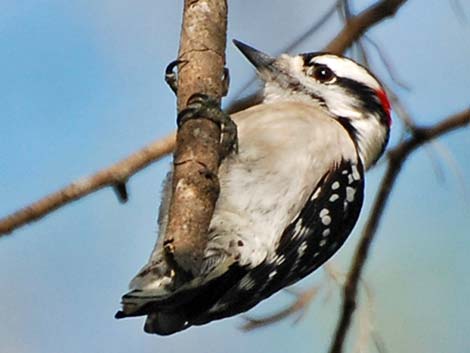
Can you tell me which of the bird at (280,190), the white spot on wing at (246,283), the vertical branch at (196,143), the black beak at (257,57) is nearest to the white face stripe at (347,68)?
the bird at (280,190)

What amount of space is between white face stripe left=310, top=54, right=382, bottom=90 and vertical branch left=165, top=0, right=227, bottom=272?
0.87 m

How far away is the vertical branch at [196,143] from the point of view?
104 inches

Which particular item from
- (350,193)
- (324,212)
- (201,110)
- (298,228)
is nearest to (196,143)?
(201,110)

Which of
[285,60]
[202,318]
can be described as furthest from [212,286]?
[285,60]

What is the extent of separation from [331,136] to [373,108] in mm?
413

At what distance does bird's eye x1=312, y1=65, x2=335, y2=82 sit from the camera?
4.09 metres

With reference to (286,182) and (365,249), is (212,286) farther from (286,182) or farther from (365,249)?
(365,249)

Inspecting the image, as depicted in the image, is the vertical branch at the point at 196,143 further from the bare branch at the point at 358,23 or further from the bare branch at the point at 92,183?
the bare branch at the point at 358,23

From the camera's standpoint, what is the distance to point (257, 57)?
13.4 ft

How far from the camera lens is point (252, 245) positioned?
11.0 ft

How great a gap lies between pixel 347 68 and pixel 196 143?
4.17 ft

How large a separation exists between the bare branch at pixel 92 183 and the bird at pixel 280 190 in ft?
0.43

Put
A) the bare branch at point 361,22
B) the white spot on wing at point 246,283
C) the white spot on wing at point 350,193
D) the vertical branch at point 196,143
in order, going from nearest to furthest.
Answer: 1. the vertical branch at point 196,143
2. the white spot on wing at point 246,283
3. the white spot on wing at point 350,193
4. the bare branch at point 361,22

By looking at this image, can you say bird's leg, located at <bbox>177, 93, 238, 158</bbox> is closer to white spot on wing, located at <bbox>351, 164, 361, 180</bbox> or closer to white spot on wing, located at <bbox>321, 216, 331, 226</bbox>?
white spot on wing, located at <bbox>321, 216, 331, 226</bbox>
